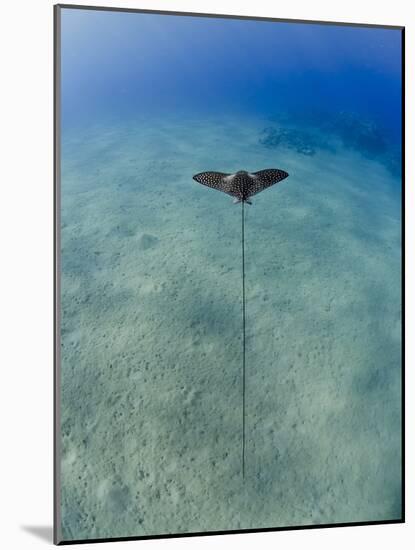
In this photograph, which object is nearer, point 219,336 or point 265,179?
point 219,336

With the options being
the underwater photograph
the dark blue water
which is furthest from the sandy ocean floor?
the dark blue water

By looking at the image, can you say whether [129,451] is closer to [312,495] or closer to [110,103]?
[312,495]

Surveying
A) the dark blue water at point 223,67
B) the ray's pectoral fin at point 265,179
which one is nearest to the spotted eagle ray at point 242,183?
the ray's pectoral fin at point 265,179

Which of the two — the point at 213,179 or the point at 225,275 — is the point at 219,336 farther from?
the point at 213,179

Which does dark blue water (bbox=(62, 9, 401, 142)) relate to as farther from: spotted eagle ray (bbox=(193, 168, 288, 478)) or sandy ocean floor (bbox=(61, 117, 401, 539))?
spotted eagle ray (bbox=(193, 168, 288, 478))

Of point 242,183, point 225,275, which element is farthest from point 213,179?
point 225,275

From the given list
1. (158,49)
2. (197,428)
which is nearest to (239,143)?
(158,49)

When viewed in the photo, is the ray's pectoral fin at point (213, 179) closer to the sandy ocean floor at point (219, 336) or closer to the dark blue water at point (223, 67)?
the sandy ocean floor at point (219, 336)
